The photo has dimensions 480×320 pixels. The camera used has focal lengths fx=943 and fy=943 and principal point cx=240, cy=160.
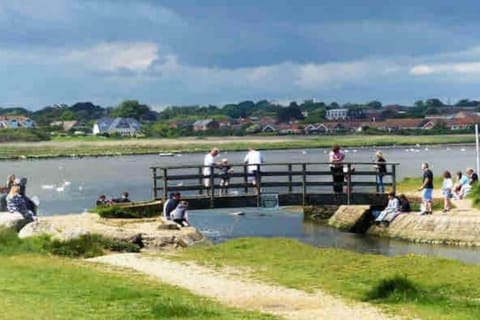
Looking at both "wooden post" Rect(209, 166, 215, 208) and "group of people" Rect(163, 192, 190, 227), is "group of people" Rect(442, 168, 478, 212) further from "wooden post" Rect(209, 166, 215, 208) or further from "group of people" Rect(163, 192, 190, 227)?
"group of people" Rect(163, 192, 190, 227)

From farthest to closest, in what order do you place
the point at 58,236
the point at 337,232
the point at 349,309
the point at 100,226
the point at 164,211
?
the point at 337,232 → the point at 164,211 → the point at 100,226 → the point at 58,236 → the point at 349,309

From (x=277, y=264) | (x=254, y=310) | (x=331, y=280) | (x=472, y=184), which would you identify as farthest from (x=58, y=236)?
(x=472, y=184)

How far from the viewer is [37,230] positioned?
77.6 ft

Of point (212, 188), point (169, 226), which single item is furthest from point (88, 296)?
point (212, 188)

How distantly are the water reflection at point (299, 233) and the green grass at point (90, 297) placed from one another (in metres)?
12.4

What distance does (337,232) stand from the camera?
1378 inches

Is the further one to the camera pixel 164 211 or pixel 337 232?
pixel 337 232

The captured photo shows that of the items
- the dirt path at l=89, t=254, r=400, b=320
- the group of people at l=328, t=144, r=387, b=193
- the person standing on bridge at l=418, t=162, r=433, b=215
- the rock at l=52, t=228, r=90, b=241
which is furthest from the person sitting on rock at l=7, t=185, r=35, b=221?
the person standing on bridge at l=418, t=162, r=433, b=215

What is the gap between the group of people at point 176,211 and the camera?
92.2 ft

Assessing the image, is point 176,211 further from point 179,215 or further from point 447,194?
point 447,194

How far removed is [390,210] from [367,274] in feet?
49.3

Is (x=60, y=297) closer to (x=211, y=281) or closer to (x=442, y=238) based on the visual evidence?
(x=211, y=281)

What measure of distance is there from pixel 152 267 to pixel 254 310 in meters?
5.69

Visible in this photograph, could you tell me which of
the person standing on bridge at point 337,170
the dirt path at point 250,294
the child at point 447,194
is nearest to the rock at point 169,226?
the dirt path at point 250,294
